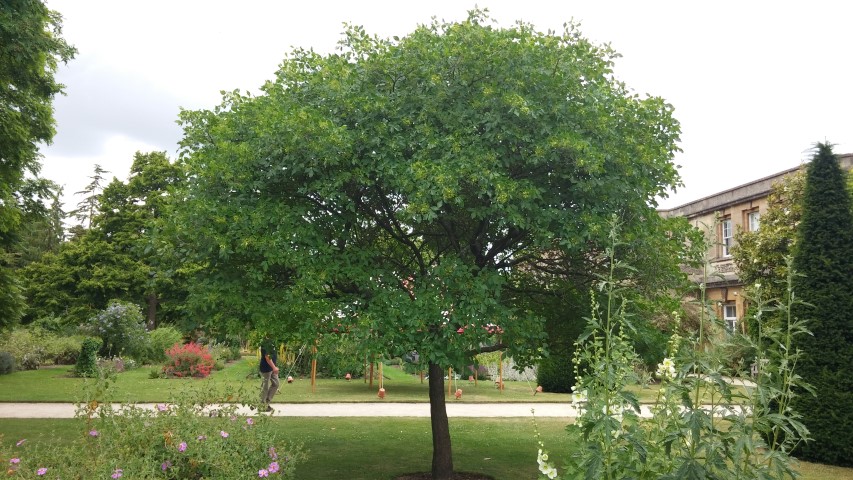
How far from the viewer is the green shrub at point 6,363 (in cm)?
2209

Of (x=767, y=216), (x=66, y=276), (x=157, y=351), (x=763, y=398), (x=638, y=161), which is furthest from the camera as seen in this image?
(x=66, y=276)

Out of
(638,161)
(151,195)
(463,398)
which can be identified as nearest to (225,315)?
(638,161)

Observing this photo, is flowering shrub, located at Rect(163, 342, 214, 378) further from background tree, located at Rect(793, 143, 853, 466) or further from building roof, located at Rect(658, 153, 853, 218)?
building roof, located at Rect(658, 153, 853, 218)

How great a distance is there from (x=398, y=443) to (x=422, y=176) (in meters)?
5.97

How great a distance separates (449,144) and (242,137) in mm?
2694

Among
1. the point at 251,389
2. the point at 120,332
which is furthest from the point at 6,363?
the point at 251,389

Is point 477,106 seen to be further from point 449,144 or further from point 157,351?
point 157,351

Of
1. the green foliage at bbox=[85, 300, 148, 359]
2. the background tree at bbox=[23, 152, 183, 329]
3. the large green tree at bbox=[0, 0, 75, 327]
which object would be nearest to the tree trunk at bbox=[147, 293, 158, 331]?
the background tree at bbox=[23, 152, 183, 329]

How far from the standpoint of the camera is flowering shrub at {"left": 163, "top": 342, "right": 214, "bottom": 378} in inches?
860

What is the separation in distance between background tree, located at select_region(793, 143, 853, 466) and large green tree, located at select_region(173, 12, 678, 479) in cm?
444

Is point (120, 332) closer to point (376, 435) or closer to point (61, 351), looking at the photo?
point (61, 351)

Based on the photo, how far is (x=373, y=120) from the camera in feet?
24.3

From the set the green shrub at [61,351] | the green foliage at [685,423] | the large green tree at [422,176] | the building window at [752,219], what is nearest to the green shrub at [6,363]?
the green shrub at [61,351]

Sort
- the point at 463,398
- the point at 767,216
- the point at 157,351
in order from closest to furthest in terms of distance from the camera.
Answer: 1. the point at 463,398
2. the point at 767,216
3. the point at 157,351
